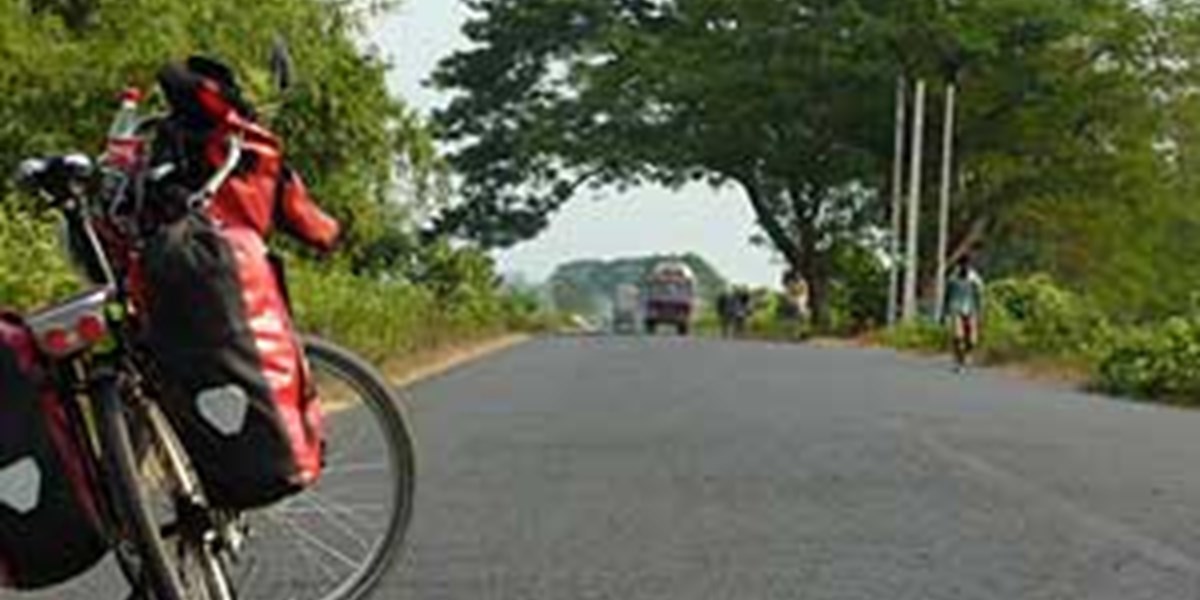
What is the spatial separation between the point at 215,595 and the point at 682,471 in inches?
252

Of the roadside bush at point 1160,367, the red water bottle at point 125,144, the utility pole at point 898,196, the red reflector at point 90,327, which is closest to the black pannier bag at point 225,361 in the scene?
the red reflector at point 90,327

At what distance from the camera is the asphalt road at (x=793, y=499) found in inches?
309

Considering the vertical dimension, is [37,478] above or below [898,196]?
below

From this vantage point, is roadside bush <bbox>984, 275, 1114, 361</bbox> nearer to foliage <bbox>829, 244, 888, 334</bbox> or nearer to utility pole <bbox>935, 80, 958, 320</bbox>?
utility pole <bbox>935, 80, 958, 320</bbox>

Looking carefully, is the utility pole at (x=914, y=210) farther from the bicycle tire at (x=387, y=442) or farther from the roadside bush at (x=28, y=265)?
the bicycle tire at (x=387, y=442)

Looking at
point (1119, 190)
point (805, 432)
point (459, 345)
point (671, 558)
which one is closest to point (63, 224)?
point (671, 558)

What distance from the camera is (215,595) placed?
5785 millimetres

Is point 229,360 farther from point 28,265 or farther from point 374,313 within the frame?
point 374,313

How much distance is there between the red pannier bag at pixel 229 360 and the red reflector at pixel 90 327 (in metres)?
0.11

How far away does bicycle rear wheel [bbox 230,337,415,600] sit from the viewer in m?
→ 6.21

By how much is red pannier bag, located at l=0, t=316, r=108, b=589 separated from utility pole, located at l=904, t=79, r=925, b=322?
152 ft

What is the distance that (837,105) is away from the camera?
5856 cm

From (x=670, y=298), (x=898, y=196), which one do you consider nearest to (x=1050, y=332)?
(x=898, y=196)

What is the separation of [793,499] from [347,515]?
173 inches
